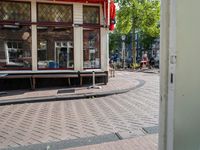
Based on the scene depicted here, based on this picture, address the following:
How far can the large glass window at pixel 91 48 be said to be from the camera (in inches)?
474

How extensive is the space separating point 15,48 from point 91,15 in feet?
12.3

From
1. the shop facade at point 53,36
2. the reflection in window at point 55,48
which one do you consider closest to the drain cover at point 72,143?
the shop facade at point 53,36

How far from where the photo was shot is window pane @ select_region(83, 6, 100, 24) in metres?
11.9

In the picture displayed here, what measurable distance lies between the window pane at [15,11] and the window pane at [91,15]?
8.21 feet

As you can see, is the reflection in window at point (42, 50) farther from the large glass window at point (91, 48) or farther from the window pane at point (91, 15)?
the window pane at point (91, 15)

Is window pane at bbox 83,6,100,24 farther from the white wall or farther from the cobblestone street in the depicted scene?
the white wall

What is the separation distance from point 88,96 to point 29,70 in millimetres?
3462

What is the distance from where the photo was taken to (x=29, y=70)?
11336 millimetres

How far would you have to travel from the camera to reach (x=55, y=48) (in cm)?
1186

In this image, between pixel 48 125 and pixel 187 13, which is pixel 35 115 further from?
pixel 187 13

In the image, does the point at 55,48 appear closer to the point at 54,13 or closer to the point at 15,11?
the point at 54,13

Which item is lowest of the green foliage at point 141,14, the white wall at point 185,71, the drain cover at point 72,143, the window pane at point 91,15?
the drain cover at point 72,143

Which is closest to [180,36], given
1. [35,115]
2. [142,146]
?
[142,146]

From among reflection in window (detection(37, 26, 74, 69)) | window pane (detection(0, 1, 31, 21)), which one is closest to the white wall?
reflection in window (detection(37, 26, 74, 69))
